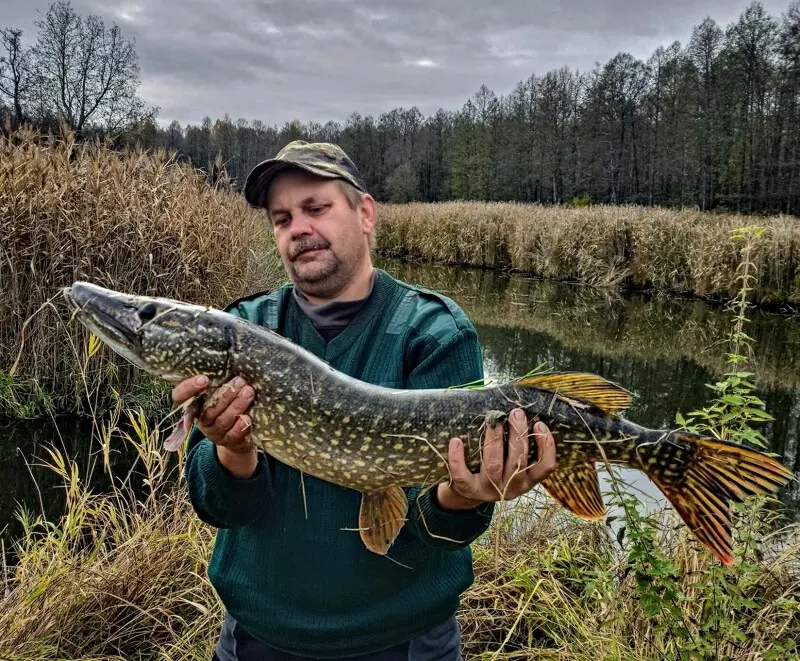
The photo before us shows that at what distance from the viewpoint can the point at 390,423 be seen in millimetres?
1510

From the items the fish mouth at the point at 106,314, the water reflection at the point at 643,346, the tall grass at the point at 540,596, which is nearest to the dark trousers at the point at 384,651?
the tall grass at the point at 540,596

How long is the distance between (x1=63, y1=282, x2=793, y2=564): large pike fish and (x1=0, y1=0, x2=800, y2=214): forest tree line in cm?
1505

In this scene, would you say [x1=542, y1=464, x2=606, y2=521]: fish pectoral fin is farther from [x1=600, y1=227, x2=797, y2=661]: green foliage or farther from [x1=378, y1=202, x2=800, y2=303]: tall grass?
[x1=378, y1=202, x2=800, y2=303]: tall grass

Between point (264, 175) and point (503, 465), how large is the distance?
1.10 meters

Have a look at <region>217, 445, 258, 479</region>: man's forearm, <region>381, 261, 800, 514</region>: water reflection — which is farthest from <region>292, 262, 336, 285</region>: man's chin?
<region>381, 261, 800, 514</region>: water reflection

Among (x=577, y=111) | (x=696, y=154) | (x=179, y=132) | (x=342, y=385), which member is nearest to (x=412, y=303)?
(x=342, y=385)

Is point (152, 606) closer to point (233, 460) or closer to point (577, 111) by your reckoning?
point (233, 460)

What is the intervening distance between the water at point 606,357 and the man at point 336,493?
38.7 inches

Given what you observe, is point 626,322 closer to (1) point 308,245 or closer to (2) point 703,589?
(2) point 703,589

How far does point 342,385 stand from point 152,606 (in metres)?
1.59

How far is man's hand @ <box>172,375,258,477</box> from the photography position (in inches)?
59.1

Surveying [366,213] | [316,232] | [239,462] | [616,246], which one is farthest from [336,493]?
[616,246]

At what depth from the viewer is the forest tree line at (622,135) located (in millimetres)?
26125

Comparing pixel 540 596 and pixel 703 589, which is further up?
pixel 703 589
